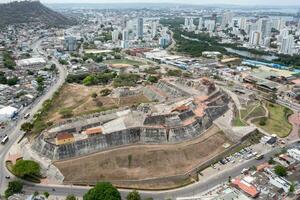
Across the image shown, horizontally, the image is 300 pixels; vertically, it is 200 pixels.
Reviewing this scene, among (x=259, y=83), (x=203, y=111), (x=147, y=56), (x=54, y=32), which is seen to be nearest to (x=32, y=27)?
(x=54, y=32)

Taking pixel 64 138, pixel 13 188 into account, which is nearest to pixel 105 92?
pixel 64 138

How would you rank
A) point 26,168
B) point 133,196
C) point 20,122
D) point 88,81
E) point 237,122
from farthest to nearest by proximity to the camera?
point 88,81 → point 20,122 → point 237,122 → point 26,168 → point 133,196

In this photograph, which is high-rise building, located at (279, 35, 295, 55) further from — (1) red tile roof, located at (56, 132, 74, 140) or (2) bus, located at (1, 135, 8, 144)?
(2) bus, located at (1, 135, 8, 144)

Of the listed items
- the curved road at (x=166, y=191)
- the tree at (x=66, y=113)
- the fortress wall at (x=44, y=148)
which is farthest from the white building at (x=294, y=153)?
the tree at (x=66, y=113)

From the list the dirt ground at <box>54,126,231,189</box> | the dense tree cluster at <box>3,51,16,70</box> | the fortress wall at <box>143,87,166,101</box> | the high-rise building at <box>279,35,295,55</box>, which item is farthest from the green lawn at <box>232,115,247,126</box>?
the high-rise building at <box>279,35,295,55</box>

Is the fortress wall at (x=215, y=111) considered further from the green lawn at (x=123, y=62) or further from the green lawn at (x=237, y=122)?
the green lawn at (x=123, y=62)

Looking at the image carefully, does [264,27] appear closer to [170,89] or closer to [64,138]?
[170,89]

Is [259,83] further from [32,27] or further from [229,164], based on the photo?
[32,27]
